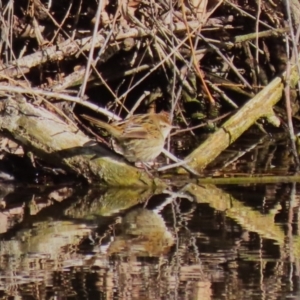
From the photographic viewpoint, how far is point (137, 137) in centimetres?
788

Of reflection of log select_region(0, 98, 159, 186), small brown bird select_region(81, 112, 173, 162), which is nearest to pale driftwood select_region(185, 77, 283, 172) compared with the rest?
small brown bird select_region(81, 112, 173, 162)

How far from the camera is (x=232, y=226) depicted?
6.33 m

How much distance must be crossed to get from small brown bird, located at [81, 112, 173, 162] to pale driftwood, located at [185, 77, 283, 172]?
0.30 meters

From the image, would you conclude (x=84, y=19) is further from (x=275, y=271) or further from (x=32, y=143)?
(x=275, y=271)

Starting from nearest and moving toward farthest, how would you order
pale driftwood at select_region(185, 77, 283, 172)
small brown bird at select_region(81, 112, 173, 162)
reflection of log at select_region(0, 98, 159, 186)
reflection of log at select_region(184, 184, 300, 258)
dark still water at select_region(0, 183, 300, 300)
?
dark still water at select_region(0, 183, 300, 300) → reflection of log at select_region(184, 184, 300, 258) → reflection of log at select_region(0, 98, 159, 186) → small brown bird at select_region(81, 112, 173, 162) → pale driftwood at select_region(185, 77, 283, 172)

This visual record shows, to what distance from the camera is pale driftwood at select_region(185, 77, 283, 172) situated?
26.2 ft

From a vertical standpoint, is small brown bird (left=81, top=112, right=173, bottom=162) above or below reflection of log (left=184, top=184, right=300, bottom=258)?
above

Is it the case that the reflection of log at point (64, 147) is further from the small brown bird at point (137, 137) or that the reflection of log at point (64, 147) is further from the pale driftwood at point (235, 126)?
the pale driftwood at point (235, 126)

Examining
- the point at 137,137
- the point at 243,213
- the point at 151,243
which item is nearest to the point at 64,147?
the point at 137,137

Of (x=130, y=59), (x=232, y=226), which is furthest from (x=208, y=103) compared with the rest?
(x=232, y=226)

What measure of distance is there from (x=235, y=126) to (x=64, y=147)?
59.6 inches

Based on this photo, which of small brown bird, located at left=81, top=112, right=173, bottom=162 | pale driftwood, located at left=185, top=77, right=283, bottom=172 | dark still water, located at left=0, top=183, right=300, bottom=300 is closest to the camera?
dark still water, located at left=0, top=183, right=300, bottom=300

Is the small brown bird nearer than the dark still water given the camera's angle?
No

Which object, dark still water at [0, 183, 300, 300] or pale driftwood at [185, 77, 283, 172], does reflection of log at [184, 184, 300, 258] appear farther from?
pale driftwood at [185, 77, 283, 172]
